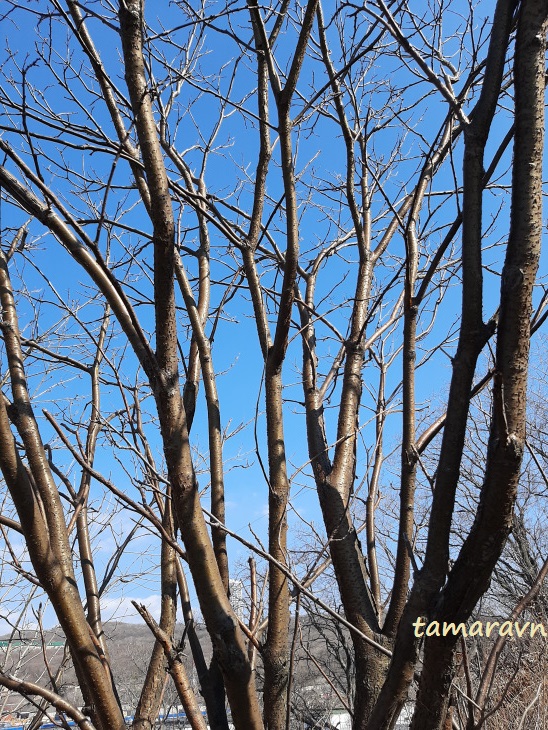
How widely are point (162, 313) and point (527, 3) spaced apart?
2.93ft

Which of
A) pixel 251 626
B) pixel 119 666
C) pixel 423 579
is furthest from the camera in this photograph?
pixel 119 666

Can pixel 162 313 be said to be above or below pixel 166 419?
above

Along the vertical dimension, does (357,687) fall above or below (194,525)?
below

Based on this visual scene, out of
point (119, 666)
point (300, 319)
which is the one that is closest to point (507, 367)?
point (300, 319)

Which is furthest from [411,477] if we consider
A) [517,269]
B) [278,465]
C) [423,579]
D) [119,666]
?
[119,666]

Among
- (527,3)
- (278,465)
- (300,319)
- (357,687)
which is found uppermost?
(300,319)

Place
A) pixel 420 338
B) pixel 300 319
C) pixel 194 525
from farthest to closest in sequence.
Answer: pixel 420 338 < pixel 300 319 < pixel 194 525

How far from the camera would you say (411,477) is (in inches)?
69.7

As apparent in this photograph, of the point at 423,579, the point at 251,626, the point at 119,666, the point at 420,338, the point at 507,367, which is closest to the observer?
the point at 507,367

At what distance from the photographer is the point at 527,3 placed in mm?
A: 1114

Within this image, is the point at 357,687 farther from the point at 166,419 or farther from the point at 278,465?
the point at 166,419

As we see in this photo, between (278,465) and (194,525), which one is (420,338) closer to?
(278,465)

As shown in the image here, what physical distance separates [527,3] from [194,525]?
1.19 m

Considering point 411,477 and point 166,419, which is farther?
point 411,477
